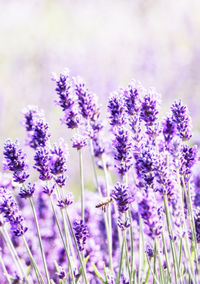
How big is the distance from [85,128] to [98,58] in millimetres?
6710

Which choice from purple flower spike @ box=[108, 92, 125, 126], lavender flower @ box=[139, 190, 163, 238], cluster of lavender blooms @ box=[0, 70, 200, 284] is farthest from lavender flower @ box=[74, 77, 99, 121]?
lavender flower @ box=[139, 190, 163, 238]

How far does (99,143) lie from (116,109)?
42cm

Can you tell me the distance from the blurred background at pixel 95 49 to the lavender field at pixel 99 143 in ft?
0.12

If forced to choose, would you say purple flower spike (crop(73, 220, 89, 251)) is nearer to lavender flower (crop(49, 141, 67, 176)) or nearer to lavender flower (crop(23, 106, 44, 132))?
lavender flower (crop(49, 141, 67, 176))

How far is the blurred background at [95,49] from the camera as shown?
24.7 feet

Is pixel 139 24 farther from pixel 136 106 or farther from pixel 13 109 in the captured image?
pixel 136 106

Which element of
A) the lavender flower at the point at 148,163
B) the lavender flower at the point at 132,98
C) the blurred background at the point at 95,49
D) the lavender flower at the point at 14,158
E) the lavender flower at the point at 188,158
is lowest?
the lavender flower at the point at 148,163

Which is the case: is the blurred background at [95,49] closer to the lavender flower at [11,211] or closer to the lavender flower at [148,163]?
the lavender flower at [11,211]

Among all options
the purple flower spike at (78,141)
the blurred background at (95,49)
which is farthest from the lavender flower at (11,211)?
the blurred background at (95,49)

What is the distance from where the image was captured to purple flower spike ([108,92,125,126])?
2.10m

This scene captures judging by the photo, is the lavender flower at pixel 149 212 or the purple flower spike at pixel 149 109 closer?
the lavender flower at pixel 149 212

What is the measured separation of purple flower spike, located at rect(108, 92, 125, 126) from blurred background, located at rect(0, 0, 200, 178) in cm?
432

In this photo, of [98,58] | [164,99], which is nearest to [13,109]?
[98,58]

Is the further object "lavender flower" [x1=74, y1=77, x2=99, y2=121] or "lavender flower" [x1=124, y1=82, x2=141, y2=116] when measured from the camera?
"lavender flower" [x1=74, y1=77, x2=99, y2=121]
